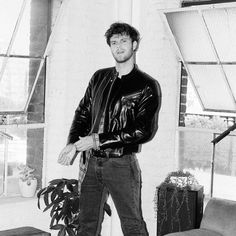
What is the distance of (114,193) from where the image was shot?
288 centimetres

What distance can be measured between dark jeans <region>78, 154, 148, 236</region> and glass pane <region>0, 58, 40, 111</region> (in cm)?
178

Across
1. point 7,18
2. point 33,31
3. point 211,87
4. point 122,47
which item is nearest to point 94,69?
point 33,31

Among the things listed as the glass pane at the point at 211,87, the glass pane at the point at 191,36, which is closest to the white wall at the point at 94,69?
the glass pane at the point at 191,36

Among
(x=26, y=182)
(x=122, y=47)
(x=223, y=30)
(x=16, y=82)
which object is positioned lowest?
(x=26, y=182)

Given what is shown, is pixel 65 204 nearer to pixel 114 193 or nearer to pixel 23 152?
pixel 23 152

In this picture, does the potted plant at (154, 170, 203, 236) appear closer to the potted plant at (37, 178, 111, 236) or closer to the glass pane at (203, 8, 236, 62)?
the potted plant at (37, 178, 111, 236)

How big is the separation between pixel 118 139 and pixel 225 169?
216 cm

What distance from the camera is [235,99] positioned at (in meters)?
4.70

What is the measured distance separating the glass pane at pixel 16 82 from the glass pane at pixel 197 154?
154 centimetres

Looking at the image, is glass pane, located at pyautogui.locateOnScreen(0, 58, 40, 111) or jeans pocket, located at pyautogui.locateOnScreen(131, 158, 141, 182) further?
glass pane, located at pyautogui.locateOnScreen(0, 58, 40, 111)

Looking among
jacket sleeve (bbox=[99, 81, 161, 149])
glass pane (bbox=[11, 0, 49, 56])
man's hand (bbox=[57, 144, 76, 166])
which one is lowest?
man's hand (bbox=[57, 144, 76, 166])

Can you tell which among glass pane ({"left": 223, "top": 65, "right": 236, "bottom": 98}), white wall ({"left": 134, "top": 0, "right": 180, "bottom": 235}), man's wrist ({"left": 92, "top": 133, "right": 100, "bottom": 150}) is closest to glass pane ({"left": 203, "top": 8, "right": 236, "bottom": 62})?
glass pane ({"left": 223, "top": 65, "right": 236, "bottom": 98})

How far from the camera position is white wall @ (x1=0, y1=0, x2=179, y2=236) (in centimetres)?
453

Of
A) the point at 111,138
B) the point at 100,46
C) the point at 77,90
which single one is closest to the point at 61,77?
the point at 77,90
